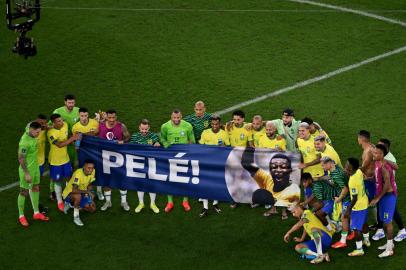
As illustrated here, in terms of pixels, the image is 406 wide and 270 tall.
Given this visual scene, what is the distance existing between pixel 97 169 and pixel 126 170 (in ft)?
1.72

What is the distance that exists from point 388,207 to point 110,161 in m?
4.90

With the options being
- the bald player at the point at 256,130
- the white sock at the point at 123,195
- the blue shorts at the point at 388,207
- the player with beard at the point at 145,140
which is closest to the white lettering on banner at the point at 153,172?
the player with beard at the point at 145,140

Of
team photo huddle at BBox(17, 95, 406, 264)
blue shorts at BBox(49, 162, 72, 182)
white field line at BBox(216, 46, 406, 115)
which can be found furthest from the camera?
A: white field line at BBox(216, 46, 406, 115)

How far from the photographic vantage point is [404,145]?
730 inches

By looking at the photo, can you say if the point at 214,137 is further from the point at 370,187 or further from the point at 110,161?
the point at 370,187

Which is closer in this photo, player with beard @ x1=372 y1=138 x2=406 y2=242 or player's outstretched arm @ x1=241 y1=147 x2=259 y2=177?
player with beard @ x1=372 y1=138 x2=406 y2=242

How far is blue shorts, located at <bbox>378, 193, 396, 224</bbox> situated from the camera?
1534 centimetres

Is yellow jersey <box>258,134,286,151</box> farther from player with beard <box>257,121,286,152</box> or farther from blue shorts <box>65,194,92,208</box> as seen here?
blue shorts <box>65,194,92,208</box>

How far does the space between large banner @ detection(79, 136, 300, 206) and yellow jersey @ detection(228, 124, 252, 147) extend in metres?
0.72

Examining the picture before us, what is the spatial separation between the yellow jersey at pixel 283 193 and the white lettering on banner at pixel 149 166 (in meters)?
1.16

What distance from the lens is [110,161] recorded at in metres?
17.0

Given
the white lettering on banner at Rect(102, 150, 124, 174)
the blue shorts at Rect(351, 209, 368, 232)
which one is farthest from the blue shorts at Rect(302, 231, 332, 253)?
the white lettering on banner at Rect(102, 150, 124, 174)

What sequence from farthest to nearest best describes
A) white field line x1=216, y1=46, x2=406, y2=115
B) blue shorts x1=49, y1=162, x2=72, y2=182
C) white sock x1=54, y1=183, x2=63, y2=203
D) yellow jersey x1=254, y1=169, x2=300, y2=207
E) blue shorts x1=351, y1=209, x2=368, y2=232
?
white field line x1=216, y1=46, x2=406, y2=115
white sock x1=54, y1=183, x2=63, y2=203
blue shorts x1=49, y1=162, x2=72, y2=182
yellow jersey x1=254, y1=169, x2=300, y2=207
blue shorts x1=351, y1=209, x2=368, y2=232

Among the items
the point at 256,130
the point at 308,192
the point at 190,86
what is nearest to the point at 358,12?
the point at 190,86
